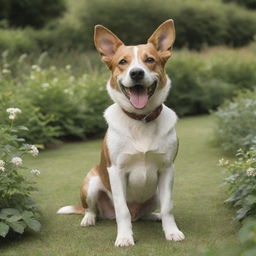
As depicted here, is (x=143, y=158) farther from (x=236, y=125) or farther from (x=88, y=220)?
(x=236, y=125)

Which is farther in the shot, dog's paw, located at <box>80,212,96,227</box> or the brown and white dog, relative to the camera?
dog's paw, located at <box>80,212,96,227</box>

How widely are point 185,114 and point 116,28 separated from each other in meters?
10.0

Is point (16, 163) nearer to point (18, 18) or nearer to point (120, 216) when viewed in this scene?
point (120, 216)

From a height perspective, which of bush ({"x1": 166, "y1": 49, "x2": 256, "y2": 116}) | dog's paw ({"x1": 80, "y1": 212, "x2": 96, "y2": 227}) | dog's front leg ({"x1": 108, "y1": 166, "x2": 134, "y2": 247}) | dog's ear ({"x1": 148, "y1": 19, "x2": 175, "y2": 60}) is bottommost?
bush ({"x1": 166, "y1": 49, "x2": 256, "y2": 116})

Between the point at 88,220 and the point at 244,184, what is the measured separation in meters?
1.34

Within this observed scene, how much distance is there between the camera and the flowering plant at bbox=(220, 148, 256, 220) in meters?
4.11

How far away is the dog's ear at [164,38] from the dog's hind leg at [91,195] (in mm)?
1208

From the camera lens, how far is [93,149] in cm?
862

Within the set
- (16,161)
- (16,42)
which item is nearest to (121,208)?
(16,161)

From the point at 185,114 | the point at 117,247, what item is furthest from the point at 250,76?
the point at 117,247

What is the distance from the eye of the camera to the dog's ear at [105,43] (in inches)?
170

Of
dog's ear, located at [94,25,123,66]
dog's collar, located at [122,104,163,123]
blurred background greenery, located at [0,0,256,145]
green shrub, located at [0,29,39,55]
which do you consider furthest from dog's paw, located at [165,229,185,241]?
green shrub, located at [0,29,39,55]

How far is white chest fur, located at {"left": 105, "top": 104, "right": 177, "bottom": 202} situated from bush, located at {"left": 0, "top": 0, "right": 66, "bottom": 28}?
805 inches

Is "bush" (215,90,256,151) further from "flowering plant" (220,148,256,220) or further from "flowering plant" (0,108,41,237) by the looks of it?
"flowering plant" (0,108,41,237)
